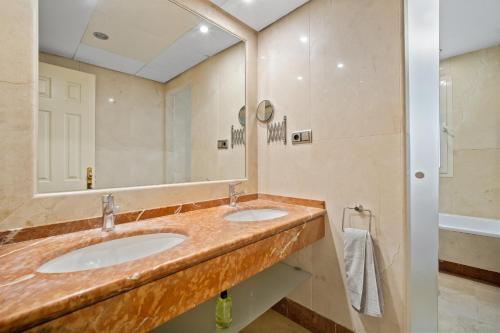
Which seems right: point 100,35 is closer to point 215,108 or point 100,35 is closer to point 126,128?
point 126,128

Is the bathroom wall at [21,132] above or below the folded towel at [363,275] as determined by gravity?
above

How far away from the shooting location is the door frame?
983 mm

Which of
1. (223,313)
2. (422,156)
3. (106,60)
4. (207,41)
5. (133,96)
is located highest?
→ (207,41)

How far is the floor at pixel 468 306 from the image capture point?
4.60ft

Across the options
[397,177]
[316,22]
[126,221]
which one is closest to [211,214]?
[126,221]

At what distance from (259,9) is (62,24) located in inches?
47.1

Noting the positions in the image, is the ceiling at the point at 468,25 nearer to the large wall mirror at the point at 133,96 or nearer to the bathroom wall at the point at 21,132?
the large wall mirror at the point at 133,96

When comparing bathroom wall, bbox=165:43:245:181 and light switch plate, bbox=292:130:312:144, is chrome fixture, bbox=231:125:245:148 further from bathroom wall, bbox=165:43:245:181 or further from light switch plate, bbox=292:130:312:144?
light switch plate, bbox=292:130:312:144

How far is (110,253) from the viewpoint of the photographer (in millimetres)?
888

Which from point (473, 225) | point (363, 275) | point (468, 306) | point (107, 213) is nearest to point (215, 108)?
point (107, 213)

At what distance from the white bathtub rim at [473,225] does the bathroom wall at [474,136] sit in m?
0.05

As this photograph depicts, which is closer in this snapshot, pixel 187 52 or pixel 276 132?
pixel 187 52

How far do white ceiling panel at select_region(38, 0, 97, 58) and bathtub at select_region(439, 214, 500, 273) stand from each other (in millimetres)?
3126

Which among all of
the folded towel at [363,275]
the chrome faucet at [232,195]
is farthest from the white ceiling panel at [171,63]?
the folded towel at [363,275]
